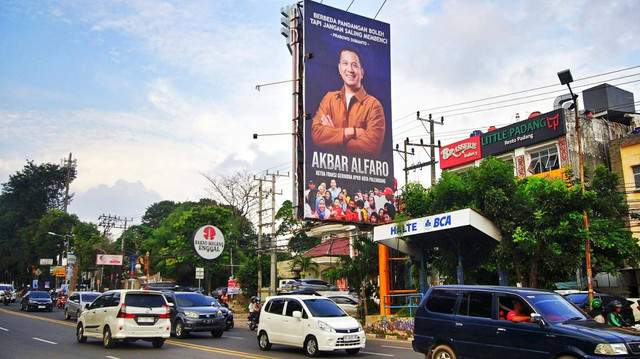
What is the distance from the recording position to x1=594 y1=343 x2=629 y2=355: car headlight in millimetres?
7883

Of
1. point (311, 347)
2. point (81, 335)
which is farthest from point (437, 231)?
point (81, 335)

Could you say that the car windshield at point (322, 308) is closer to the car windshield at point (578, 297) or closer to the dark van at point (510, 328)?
the dark van at point (510, 328)

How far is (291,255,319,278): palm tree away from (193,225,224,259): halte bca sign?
2156cm

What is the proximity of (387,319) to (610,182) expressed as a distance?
33.0 feet

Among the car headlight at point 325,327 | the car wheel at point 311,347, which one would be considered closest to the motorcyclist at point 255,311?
the car wheel at point 311,347

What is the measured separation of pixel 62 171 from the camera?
96.9 metres

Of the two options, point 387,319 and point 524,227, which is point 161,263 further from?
point 524,227

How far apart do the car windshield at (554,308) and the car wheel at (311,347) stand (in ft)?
20.8

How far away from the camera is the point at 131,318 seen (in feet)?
51.2

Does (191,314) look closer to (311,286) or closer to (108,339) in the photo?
(108,339)

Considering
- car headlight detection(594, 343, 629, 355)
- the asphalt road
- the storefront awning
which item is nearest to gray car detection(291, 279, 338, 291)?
the storefront awning

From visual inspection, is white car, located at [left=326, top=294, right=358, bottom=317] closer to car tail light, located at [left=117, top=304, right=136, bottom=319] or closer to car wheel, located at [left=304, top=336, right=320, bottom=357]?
car wheel, located at [left=304, top=336, right=320, bottom=357]

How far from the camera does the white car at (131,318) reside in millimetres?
15531

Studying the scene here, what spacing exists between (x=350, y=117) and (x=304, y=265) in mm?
25792
